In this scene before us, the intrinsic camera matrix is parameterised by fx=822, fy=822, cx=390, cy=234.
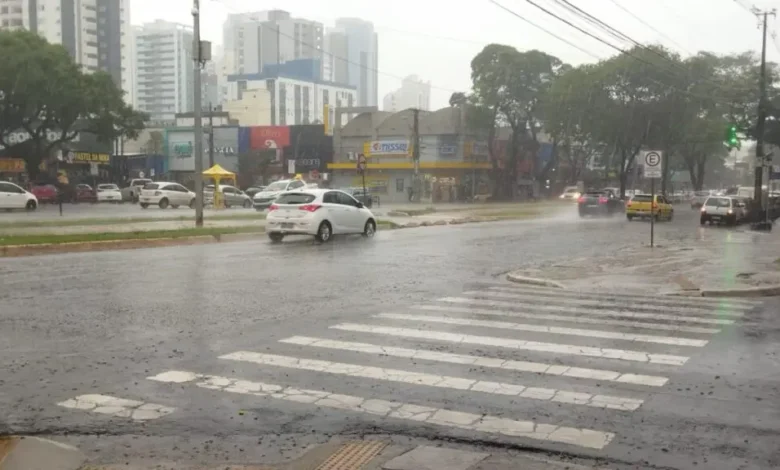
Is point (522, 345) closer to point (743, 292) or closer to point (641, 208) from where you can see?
point (743, 292)

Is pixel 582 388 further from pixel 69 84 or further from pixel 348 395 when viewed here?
pixel 69 84

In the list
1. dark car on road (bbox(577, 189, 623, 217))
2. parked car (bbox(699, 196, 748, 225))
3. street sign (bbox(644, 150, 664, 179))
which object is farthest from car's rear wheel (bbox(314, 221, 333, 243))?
dark car on road (bbox(577, 189, 623, 217))

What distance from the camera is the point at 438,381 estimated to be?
7.13 metres

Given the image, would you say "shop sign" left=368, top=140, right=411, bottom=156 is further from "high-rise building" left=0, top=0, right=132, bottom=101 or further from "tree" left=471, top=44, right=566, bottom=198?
"high-rise building" left=0, top=0, right=132, bottom=101

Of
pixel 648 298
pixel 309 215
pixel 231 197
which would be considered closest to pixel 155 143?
pixel 231 197

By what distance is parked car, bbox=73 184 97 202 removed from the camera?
56784mm

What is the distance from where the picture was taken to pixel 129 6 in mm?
163250

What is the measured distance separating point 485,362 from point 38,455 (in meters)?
4.17

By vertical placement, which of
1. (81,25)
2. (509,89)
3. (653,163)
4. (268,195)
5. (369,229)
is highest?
(81,25)

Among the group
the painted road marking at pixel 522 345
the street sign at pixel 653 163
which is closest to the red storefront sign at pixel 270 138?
the street sign at pixel 653 163

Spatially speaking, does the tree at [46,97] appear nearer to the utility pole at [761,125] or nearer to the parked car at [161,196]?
the parked car at [161,196]

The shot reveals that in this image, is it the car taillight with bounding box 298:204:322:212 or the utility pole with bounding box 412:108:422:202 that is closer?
the car taillight with bounding box 298:204:322:212

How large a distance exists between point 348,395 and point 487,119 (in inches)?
2715

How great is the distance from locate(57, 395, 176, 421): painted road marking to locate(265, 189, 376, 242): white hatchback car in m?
16.9
